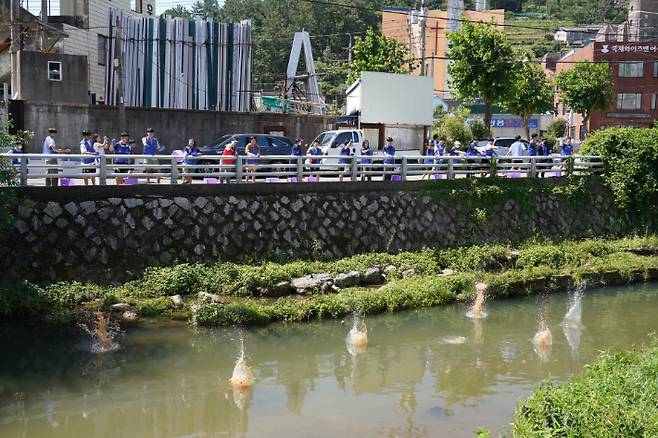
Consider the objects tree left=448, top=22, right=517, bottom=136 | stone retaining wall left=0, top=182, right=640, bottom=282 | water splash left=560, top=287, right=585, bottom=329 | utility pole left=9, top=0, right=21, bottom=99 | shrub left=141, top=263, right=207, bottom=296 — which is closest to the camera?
stone retaining wall left=0, top=182, right=640, bottom=282

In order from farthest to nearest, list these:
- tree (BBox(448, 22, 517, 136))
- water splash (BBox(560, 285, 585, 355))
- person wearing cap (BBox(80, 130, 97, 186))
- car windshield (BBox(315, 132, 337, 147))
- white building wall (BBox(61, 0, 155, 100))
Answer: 1. white building wall (BBox(61, 0, 155, 100))
2. tree (BBox(448, 22, 517, 136))
3. car windshield (BBox(315, 132, 337, 147))
4. person wearing cap (BBox(80, 130, 97, 186))
5. water splash (BBox(560, 285, 585, 355))

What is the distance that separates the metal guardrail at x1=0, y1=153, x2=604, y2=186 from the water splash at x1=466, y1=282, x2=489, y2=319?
4555 mm

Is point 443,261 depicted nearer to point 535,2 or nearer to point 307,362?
point 307,362

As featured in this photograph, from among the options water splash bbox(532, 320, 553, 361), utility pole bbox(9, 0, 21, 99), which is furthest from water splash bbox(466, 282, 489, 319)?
utility pole bbox(9, 0, 21, 99)

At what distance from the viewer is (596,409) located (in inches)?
297

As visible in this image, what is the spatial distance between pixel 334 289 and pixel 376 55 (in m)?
24.7

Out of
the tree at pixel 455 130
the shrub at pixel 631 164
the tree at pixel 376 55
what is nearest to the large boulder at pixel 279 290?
the shrub at pixel 631 164

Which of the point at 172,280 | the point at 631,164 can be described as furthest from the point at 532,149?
the point at 172,280

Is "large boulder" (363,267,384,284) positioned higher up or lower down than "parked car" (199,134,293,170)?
lower down

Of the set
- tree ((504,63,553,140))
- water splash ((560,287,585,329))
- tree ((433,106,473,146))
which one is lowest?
water splash ((560,287,585,329))

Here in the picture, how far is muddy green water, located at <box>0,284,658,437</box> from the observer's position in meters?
11.2

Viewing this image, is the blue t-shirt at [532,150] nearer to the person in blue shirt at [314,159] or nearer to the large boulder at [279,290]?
the person in blue shirt at [314,159]

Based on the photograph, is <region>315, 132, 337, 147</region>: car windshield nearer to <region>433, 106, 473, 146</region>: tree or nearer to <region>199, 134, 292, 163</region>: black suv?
<region>199, 134, 292, 163</region>: black suv

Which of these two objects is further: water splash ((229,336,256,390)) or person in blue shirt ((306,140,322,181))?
person in blue shirt ((306,140,322,181))
